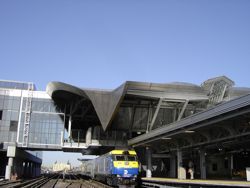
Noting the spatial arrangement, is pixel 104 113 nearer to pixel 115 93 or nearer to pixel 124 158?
pixel 115 93

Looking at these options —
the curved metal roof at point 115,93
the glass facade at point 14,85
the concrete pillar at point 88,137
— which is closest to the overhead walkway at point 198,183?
the curved metal roof at point 115,93

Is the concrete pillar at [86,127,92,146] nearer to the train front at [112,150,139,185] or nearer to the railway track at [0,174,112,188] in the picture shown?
the railway track at [0,174,112,188]

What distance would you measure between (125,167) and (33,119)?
3590 cm

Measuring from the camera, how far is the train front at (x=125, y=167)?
2923cm

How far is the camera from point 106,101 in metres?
54.0

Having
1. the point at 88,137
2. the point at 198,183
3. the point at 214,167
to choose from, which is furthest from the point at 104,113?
the point at 198,183

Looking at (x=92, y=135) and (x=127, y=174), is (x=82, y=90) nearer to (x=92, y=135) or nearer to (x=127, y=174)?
(x=92, y=135)

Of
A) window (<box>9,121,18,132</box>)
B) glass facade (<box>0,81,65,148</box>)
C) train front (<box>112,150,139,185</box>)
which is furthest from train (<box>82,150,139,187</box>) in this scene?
window (<box>9,121,18,132</box>)

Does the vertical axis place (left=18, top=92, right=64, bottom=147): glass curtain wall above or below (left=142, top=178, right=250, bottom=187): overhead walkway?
above

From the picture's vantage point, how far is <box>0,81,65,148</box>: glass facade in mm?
59875

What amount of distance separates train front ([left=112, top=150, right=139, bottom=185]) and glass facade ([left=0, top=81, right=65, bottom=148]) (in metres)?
31.8

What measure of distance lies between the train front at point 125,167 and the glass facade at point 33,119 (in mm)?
31827

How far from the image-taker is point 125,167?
99.0ft

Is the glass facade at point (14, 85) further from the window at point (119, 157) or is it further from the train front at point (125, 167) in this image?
the window at point (119, 157)
